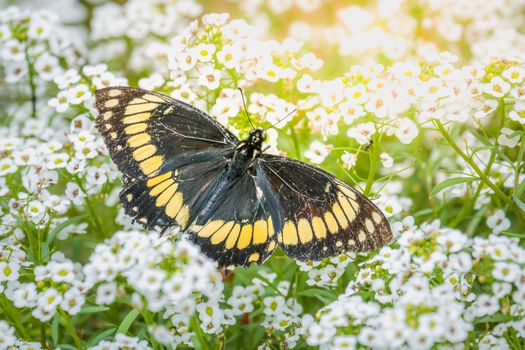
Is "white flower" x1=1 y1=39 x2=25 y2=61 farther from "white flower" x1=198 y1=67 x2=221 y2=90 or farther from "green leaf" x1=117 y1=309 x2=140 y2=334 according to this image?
"green leaf" x1=117 y1=309 x2=140 y2=334

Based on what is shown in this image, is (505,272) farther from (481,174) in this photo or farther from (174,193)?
(174,193)

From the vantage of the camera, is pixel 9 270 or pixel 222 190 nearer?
pixel 9 270

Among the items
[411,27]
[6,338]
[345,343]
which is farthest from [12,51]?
[411,27]

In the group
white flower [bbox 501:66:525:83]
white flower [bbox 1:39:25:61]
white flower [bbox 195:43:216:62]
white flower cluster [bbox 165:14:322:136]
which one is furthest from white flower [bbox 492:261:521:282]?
white flower [bbox 1:39:25:61]

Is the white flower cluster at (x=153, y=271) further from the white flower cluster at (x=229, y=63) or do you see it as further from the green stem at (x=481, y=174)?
the green stem at (x=481, y=174)

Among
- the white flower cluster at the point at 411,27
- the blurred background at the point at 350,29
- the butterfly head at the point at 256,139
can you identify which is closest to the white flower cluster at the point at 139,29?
the blurred background at the point at 350,29

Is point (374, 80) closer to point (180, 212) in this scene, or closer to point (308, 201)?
point (308, 201)

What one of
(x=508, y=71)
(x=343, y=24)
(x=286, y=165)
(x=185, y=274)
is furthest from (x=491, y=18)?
(x=185, y=274)
